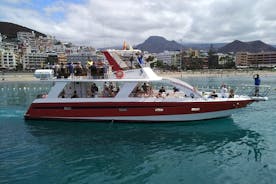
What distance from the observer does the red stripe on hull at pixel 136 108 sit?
2041 centimetres

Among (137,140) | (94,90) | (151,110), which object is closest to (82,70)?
(94,90)

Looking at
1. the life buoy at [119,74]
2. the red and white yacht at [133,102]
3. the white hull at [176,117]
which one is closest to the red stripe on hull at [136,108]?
the red and white yacht at [133,102]

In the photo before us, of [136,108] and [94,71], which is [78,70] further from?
[136,108]

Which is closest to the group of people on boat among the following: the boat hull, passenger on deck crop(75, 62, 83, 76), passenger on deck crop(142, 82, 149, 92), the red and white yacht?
passenger on deck crop(75, 62, 83, 76)

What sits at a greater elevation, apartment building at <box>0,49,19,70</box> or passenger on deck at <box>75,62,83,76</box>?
apartment building at <box>0,49,19,70</box>

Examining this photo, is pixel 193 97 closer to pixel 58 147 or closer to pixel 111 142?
pixel 111 142

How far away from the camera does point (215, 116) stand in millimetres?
21062

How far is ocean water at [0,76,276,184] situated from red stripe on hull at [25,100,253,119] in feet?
2.47

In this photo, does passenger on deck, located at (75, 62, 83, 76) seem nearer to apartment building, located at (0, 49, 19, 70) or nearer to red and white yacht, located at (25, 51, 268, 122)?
red and white yacht, located at (25, 51, 268, 122)

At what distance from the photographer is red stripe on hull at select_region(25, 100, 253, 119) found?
2041 centimetres

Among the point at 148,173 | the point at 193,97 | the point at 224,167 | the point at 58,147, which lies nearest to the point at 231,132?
the point at 193,97

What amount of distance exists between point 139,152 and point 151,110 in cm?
603

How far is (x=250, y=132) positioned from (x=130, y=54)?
9.43m

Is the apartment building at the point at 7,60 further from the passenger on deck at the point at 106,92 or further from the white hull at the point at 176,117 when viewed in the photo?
the white hull at the point at 176,117
